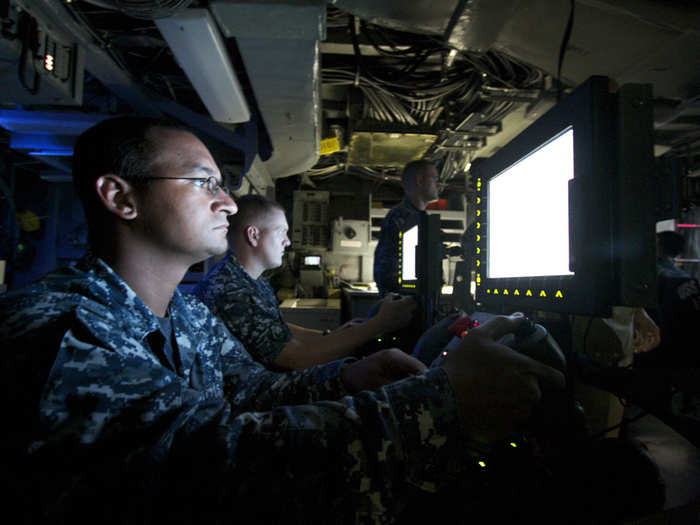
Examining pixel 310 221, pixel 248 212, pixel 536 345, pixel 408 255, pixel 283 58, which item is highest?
pixel 283 58

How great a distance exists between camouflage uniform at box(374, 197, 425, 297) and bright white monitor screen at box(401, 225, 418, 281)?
0.43 meters

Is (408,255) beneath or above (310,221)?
beneath

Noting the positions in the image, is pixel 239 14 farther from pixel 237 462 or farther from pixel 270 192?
pixel 270 192

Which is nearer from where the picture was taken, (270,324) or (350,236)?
(270,324)

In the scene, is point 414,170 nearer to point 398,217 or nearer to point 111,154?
point 398,217

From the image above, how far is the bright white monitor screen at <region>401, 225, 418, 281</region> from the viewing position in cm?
162

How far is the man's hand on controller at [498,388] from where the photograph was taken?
0.46 metres

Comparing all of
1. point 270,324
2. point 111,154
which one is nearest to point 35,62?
point 111,154

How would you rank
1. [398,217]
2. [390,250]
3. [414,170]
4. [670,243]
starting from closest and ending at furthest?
1. [390,250]
2. [398,217]
3. [414,170]
4. [670,243]

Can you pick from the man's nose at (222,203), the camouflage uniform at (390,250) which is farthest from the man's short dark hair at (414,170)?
the man's nose at (222,203)

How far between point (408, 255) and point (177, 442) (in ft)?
4.56

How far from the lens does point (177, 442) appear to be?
0.44 m

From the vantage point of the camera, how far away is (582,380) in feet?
1.77

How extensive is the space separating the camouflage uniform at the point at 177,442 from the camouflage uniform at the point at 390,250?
175cm
